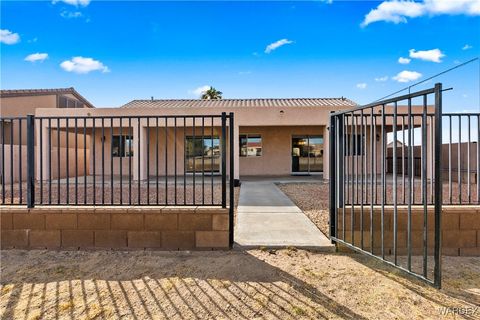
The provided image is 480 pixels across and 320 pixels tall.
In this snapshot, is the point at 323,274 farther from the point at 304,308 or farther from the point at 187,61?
the point at 187,61

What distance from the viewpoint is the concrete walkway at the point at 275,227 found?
4.01 meters

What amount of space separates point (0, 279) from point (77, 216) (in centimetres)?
107

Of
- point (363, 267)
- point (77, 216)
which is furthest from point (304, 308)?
point (77, 216)

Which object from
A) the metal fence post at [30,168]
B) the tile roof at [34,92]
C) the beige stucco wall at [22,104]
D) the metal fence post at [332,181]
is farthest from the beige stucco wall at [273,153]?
the tile roof at [34,92]

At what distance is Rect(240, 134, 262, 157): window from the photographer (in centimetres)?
1442

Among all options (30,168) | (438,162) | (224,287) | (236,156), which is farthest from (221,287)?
(236,156)

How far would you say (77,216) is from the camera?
390cm

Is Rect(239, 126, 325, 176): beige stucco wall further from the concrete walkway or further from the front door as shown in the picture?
the concrete walkway

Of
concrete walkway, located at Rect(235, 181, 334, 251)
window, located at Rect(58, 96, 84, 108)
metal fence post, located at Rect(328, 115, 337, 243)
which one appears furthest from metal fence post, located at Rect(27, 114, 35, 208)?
window, located at Rect(58, 96, 84, 108)

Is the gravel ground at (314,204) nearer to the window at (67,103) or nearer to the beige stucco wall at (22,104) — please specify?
the beige stucco wall at (22,104)

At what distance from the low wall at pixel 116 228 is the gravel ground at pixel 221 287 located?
6.1 inches

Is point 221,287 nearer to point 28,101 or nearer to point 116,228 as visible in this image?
point 116,228

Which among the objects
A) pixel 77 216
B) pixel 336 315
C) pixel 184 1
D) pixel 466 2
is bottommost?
pixel 336 315

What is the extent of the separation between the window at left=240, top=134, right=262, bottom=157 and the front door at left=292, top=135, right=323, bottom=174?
1.83 meters
